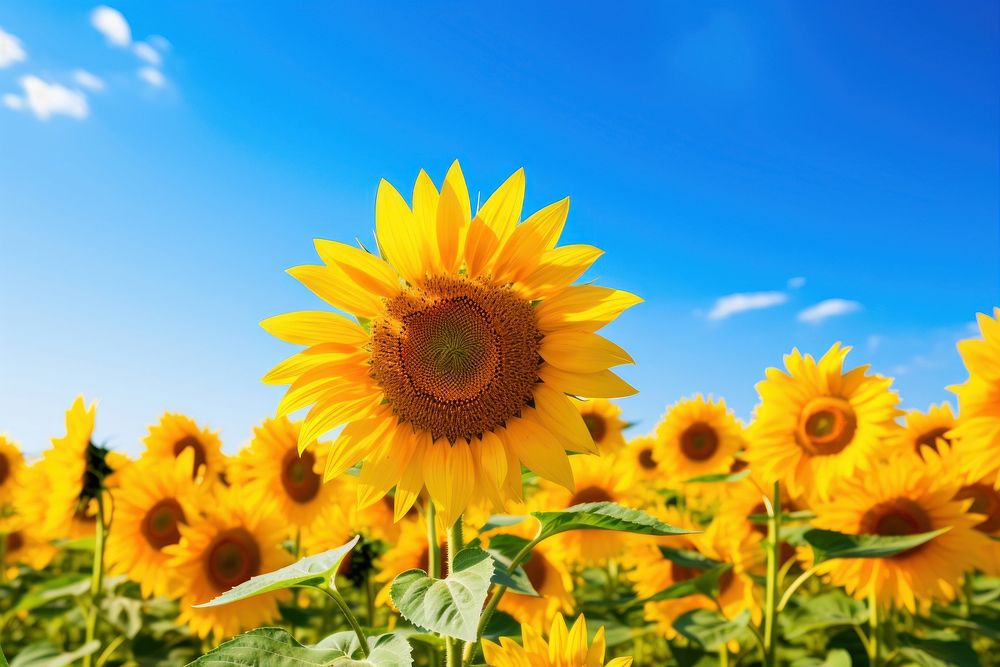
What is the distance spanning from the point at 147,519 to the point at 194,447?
4.67 feet

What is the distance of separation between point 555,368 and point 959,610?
4846 mm

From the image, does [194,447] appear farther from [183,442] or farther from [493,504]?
[493,504]

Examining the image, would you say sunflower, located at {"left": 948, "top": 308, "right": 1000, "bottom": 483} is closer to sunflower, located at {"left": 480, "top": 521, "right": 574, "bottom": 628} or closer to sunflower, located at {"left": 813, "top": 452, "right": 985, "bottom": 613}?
sunflower, located at {"left": 813, "top": 452, "right": 985, "bottom": 613}

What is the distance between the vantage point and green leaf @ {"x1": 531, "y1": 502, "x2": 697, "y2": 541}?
6.84 feet

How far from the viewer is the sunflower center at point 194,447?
693 cm

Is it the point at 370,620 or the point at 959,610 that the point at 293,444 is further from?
the point at 959,610

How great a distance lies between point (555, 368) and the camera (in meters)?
2.60

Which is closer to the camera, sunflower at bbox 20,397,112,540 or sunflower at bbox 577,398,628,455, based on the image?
sunflower at bbox 20,397,112,540

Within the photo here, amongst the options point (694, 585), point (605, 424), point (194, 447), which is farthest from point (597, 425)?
point (694, 585)

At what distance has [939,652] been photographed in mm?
4262

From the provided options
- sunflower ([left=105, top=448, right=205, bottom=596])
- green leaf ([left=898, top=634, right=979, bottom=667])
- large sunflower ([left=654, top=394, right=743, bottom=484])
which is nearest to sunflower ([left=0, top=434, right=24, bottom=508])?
sunflower ([left=105, top=448, right=205, bottom=596])

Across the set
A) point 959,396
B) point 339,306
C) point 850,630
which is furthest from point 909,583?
point 339,306

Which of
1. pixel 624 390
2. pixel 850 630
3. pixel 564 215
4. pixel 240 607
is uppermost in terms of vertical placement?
pixel 564 215

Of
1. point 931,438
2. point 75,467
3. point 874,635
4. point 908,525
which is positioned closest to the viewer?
point 874,635
